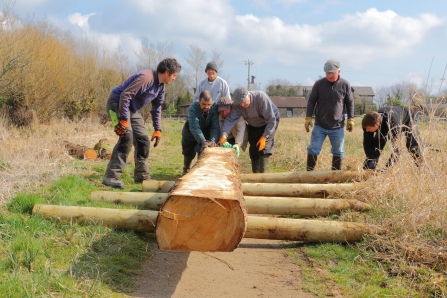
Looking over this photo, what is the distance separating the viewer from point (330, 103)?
6461 millimetres

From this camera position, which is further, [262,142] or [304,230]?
[262,142]

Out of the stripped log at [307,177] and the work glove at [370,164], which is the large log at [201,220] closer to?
the stripped log at [307,177]

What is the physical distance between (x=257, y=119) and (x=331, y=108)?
1240mm

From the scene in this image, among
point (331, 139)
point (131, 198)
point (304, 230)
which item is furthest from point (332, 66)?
point (131, 198)

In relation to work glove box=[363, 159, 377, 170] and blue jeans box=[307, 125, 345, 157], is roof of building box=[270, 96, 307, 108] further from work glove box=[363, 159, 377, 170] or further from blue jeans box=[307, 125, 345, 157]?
work glove box=[363, 159, 377, 170]

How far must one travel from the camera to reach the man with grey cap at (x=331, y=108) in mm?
6441

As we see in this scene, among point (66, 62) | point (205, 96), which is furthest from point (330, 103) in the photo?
point (66, 62)

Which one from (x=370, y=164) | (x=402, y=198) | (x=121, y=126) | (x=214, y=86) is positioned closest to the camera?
(x=402, y=198)

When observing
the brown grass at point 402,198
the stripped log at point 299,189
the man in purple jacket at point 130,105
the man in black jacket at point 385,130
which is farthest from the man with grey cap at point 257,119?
the brown grass at point 402,198

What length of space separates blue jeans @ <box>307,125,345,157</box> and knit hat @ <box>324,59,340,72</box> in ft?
3.19

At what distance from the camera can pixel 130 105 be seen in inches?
240

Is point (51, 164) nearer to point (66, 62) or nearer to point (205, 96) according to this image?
point (205, 96)

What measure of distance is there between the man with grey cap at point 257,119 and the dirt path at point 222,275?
8.21 ft

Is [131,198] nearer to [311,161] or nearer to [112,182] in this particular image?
[112,182]
